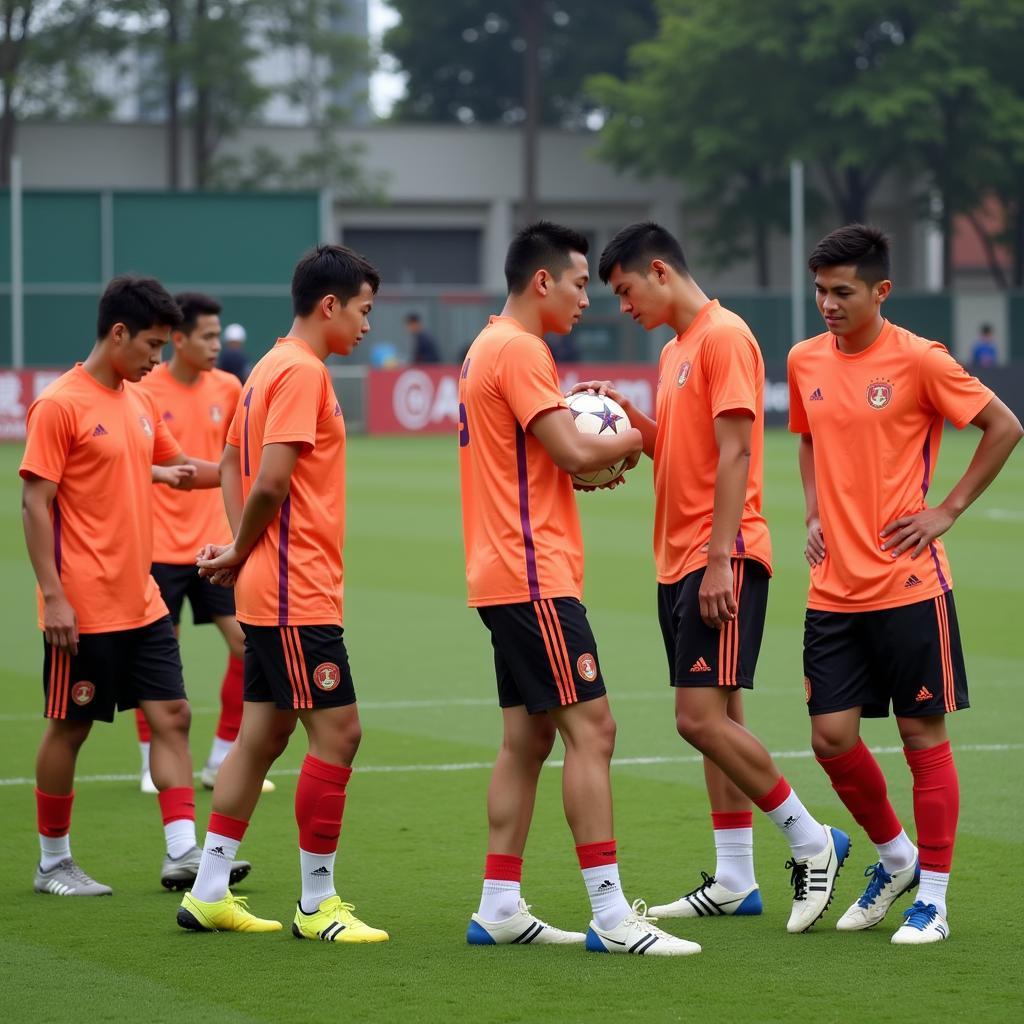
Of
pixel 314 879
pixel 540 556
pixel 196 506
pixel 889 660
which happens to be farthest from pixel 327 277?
pixel 196 506

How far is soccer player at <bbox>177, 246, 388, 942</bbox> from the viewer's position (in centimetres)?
605

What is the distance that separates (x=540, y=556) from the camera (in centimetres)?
587

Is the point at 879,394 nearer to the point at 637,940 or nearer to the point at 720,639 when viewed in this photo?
the point at 720,639

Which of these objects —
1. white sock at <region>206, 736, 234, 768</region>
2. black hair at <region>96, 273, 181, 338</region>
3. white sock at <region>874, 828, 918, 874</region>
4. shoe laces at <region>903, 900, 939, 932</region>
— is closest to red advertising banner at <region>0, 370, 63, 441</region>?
white sock at <region>206, 736, 234, 768</region>

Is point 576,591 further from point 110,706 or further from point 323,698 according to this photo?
point 110,706

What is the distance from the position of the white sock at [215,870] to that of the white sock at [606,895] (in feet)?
4.05

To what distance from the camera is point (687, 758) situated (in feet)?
30.6

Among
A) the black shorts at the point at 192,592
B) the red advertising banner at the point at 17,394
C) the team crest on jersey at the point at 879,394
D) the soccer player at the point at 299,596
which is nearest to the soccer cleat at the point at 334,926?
the soccer player at the point at 299,596

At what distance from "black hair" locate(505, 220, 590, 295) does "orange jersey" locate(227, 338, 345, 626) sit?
714 millimetres

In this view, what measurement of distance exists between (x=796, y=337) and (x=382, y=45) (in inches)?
1117

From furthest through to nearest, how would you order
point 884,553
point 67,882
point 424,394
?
1. point 424,394
2. point 67,882
3. point 884,553

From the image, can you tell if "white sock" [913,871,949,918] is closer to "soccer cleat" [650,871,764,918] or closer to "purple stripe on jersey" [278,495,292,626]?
"soccer cleat" [650,871,764,918]

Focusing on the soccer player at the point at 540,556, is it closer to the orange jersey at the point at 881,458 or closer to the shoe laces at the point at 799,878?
the shoe laces at the point at 799,878

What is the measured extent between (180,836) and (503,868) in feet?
4.82
